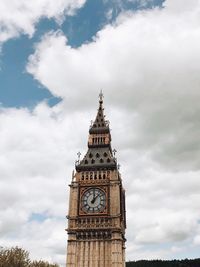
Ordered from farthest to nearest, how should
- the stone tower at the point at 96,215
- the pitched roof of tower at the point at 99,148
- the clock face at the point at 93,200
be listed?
the pitched roof of tower at the point at 99,148
the clock face at the point at 93,200
the stone tower at the point at 96,215

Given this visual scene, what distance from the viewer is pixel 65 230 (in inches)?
2990

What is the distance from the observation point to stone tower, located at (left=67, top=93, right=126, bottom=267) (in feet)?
240

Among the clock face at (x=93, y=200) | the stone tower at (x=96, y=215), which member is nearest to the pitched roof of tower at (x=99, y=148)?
the stone tower at (x=96, y=215)

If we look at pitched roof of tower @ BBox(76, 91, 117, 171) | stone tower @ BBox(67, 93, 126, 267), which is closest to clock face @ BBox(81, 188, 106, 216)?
stone tower @ BBox(67, 93, 126, 267)

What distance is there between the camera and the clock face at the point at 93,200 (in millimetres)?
77438

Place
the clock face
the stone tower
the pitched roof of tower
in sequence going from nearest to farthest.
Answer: the stone tower
the clock face
the pitched roof of tower

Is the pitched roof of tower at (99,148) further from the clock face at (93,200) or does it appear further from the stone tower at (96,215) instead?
the clock face at (93,200)

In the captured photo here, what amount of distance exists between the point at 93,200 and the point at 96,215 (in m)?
3.25

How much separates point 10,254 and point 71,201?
78.4ft

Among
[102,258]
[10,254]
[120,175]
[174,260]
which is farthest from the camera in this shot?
[174,260]

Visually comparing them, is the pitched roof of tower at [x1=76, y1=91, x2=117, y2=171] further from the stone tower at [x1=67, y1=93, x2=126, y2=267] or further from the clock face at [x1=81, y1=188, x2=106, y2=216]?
the clock face at [x1=81, y1=188, x2=106, y2=216]

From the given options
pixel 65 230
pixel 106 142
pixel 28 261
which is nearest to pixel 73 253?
pixel 65 230

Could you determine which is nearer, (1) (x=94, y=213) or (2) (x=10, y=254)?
(2) (x=10, y=254)

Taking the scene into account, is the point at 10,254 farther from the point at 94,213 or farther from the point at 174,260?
the point at 174,260
